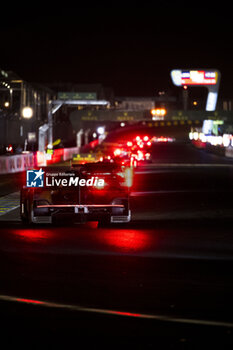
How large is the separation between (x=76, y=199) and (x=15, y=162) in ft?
93.4

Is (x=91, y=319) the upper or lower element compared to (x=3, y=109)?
lower

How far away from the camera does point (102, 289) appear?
8.31 m

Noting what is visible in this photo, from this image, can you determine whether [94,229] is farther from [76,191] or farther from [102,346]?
[102,346]

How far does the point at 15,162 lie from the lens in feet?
141

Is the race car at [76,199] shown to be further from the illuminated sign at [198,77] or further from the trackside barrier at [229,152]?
the illuminated sign at [198,77]

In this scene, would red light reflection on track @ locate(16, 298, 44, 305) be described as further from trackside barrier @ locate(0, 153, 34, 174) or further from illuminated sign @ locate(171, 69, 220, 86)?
illuminated sign @ locate(171, 69, 220, 86)

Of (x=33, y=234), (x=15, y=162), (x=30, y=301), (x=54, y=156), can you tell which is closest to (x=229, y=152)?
(x=54, y=156)

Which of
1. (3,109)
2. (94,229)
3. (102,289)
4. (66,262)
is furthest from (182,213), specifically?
(3,109)

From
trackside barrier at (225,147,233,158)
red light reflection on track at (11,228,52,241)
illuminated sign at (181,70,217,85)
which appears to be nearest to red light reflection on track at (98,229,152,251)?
red light reflection on track at (11,228,52,241)

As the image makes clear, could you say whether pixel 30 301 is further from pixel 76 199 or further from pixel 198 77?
pixel 198 77

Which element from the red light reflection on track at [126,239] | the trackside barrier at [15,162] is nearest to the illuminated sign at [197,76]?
the trackside barrier at [15,162]

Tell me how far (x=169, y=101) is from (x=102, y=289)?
158400 millimetres

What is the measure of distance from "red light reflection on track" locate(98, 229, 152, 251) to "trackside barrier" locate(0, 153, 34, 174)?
26265 millimetres

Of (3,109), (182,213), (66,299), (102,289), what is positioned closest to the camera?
(66,299)
